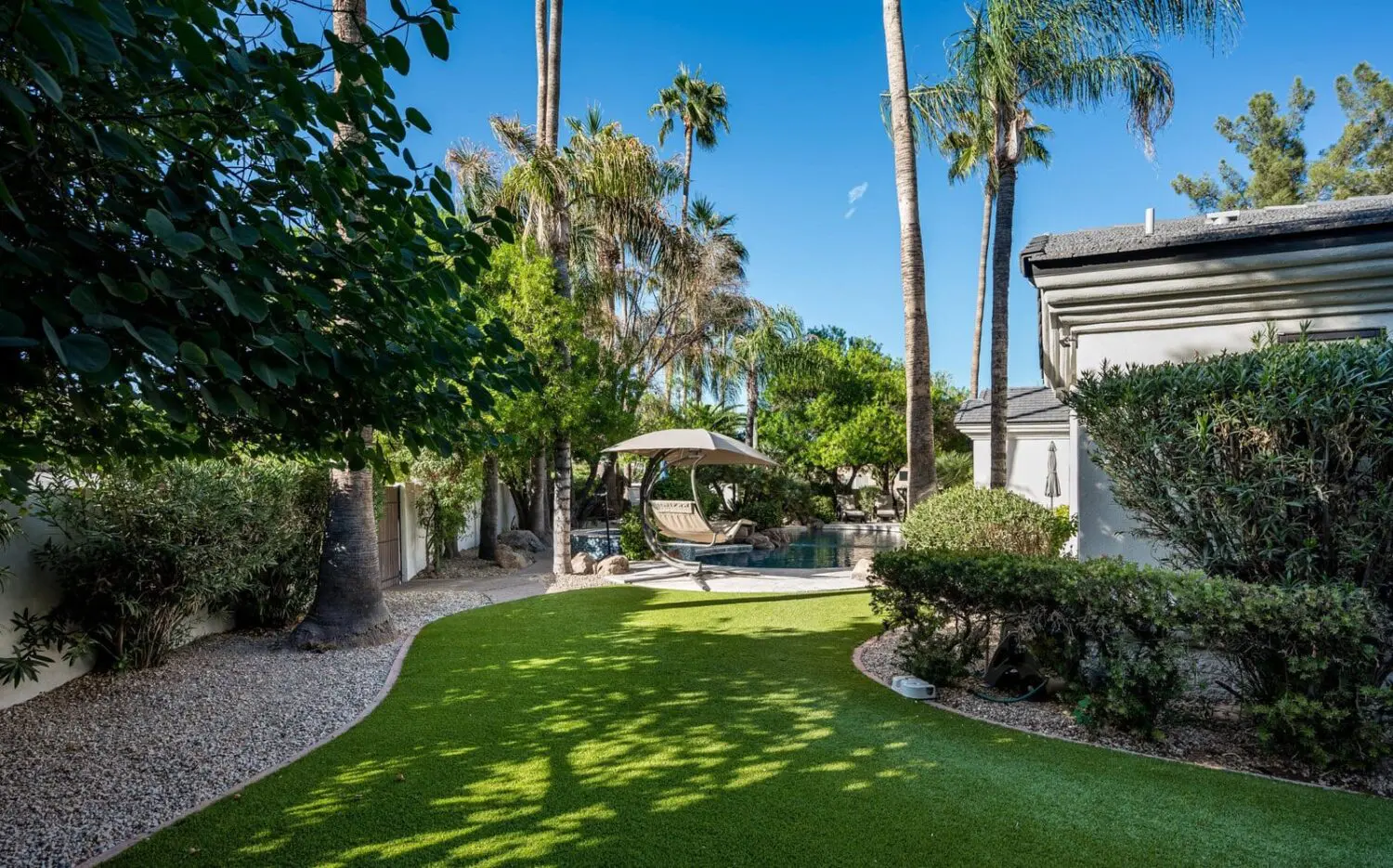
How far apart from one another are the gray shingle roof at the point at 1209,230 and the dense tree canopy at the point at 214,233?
5.82 metres

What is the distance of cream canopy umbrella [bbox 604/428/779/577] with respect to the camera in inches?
487

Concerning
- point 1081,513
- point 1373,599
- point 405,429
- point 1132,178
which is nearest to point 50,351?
point 405,429

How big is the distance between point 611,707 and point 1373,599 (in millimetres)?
5139

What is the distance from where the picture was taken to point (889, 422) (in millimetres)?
28547

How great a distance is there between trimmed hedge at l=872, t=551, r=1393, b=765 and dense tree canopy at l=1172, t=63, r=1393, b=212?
25.2 m

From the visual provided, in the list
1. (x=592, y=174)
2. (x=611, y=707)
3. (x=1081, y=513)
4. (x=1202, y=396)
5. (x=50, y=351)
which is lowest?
(x=611, y=707)

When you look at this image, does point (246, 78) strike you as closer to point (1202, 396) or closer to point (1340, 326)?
point (1202, 396)

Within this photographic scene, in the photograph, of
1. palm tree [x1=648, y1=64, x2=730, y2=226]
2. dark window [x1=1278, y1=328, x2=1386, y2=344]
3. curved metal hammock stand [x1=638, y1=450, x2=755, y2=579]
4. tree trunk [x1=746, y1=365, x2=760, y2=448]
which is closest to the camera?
dark window [x1=1278, y1=328, x2=1386, y2=344]

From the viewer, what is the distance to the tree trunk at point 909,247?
10414mm

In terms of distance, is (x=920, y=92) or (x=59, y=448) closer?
(x=59, y=448)

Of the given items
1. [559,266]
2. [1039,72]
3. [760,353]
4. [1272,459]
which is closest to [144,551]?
[559,266]

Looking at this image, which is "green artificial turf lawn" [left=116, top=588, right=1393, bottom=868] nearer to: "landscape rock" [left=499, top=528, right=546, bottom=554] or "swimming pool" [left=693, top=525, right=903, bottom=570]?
"swimming pool" [left=693, top=525, right=903, bottom=570]

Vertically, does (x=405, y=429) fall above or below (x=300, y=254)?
below

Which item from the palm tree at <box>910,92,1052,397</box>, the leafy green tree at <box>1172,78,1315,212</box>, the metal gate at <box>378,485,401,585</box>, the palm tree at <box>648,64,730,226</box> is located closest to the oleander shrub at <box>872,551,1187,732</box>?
the metal gate at <box>378,485,401,585</box>
